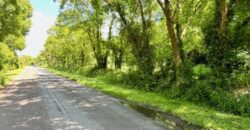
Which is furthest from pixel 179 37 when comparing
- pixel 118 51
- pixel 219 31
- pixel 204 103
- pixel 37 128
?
pixel 118 51

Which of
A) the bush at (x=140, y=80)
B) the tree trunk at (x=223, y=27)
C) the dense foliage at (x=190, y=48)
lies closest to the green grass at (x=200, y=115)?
the dense foliage at (x=190, y=48)

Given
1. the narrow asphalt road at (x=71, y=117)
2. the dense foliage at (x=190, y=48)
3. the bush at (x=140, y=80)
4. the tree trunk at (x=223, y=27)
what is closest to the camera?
the narrow asphalt road at (x=71, y=117)

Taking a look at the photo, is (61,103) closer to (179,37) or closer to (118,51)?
(179,37)

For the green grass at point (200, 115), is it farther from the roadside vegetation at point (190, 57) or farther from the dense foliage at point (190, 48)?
the dense foliage at point (190, 48)

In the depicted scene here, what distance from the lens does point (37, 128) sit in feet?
31.2

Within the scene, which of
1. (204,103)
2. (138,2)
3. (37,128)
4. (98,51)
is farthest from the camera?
(98,51)

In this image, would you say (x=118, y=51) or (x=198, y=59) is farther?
(x=118, y=51)

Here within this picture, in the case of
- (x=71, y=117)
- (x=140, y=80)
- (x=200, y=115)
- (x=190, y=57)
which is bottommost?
(x=200, y=115)

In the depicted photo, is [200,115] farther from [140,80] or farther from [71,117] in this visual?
[140,80]

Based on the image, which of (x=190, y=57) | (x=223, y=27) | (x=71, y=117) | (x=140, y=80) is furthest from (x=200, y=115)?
(x=140, y=80)

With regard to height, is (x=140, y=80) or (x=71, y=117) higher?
Answer: (x=140, y=80)

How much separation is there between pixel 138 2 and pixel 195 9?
5.34 meters

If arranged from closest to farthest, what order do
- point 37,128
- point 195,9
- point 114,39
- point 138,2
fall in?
point 37,128
point 195,9
point 138,2
point 114,39

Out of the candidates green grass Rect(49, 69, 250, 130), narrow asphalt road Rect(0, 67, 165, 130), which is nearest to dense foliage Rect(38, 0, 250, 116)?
green grass Rect(49, 69, 250, 130)
